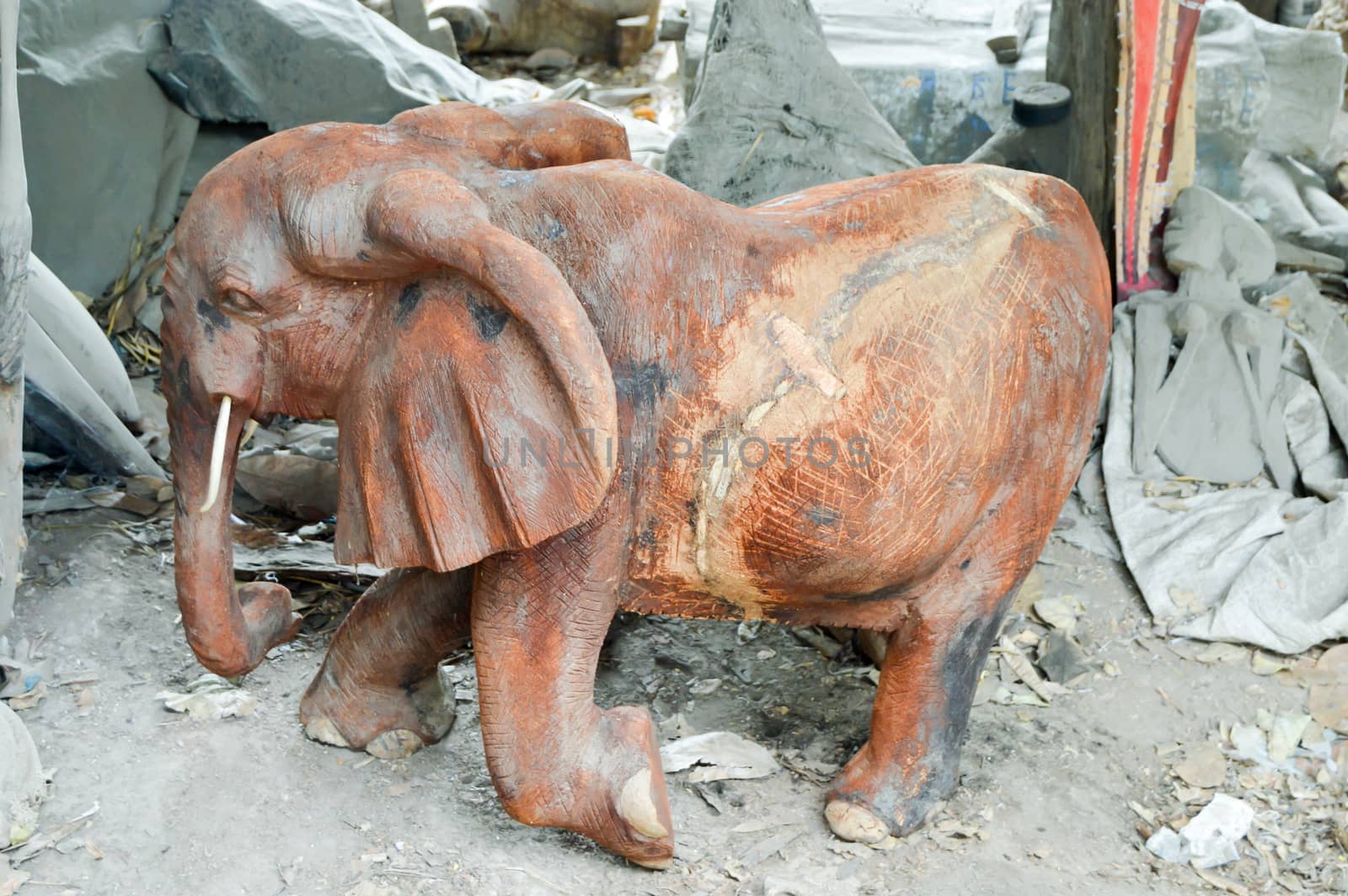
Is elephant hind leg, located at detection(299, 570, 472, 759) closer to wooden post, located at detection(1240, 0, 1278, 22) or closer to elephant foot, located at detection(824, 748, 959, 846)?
elephant foot, located at detection(824, 748, 959, 846)

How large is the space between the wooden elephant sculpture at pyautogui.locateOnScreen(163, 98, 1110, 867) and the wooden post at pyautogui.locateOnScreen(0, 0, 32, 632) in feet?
1.92

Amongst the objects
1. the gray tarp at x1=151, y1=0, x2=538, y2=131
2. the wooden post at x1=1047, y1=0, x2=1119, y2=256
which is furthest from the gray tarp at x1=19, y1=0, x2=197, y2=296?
the wooden post at x1=1047, y1=0, x2=1119, y2=256

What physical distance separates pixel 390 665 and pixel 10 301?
1152mm

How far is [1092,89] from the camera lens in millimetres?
4770

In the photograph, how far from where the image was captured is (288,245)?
2.50 metres

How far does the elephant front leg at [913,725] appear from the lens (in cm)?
290

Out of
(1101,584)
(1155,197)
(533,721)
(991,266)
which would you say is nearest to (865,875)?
(533,721)

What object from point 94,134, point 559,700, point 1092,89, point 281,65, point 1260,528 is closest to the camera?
point 559,700

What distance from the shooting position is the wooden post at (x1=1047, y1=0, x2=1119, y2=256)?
183 inches

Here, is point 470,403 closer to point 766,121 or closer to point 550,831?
point 550,831

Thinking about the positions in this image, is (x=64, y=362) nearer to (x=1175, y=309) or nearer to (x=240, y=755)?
(x=240, y=755)

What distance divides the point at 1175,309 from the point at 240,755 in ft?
10.7

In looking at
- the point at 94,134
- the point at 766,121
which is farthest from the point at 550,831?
the point at 94,134

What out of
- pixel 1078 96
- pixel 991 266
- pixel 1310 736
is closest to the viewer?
pixel 991 266
